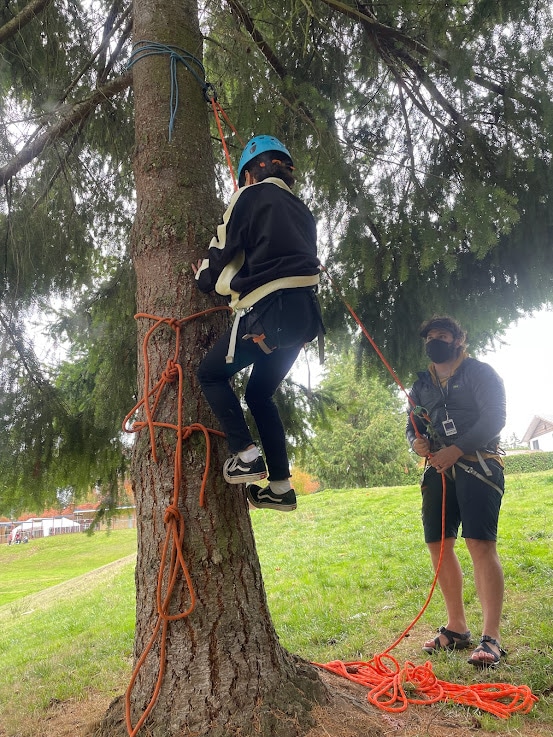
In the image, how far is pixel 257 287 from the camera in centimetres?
211

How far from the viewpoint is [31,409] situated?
3.93m

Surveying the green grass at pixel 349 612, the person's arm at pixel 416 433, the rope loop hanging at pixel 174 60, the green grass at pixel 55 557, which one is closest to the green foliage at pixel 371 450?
the green grass at pixel 55 557

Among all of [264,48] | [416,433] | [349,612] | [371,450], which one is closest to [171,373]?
[416,433]

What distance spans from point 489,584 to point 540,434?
4570 cm

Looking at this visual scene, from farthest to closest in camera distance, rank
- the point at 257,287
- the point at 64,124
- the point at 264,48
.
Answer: the point at 264,48 → the point at 64,124 → the point at 257,287

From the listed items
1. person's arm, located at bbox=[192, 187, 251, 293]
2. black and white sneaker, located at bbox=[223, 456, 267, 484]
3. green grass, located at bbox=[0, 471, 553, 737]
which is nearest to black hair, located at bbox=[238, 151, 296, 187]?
person's arm, located at bbox=[192, 187, 251, 293]

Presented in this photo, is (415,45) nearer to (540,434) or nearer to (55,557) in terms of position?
(55,557)

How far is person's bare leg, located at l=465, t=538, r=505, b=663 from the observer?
9.20 feet

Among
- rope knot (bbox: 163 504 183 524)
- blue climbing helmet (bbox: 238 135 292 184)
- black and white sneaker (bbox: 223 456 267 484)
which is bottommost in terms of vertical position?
rope knot (bbox: 163 504 183 524)

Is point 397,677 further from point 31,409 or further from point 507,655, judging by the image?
point 31,409

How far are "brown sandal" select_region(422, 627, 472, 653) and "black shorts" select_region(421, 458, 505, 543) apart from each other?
1.70 feet

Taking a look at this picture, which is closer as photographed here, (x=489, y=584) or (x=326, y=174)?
(x=489, y=584)

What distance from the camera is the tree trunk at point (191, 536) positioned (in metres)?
1.88

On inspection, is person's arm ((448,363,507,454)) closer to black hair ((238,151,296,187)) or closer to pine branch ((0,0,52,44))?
black hair ((238,151,296,187))
